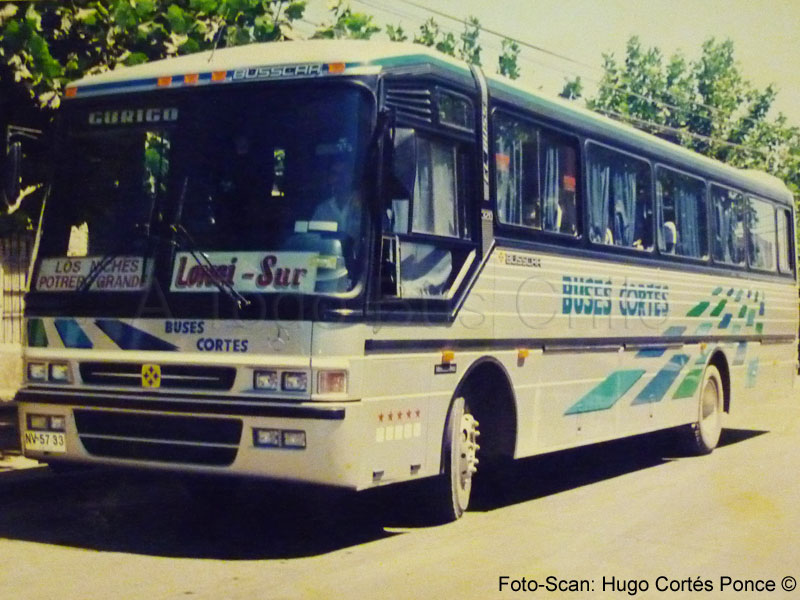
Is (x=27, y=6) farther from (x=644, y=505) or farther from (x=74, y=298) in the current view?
(x=644, y=505)

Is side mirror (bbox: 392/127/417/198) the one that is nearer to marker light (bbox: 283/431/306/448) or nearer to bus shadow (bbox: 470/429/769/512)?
marker light (bbox: 283/431/306/448)

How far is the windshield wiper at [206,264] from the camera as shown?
25.0 feet

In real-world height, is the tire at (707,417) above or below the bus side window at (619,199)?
below

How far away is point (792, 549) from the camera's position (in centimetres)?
822

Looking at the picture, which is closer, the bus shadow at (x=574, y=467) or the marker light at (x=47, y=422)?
the marker light at (x=47, y=422)

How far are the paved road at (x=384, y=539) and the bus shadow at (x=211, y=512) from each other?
0.05 ft

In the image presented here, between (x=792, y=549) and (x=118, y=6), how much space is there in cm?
703

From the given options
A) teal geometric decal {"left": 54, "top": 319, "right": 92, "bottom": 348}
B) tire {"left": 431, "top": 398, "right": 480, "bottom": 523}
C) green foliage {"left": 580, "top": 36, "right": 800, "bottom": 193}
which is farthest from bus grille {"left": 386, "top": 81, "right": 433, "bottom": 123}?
green foliage {"left": 580, "top": 36, "right": 800, "bottom": 193}

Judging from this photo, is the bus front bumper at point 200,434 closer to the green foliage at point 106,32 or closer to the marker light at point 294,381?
the marker light at point 294,381

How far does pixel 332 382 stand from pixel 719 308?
7934mm

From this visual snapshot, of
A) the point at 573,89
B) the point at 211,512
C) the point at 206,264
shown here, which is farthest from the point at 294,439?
the point at 573,89

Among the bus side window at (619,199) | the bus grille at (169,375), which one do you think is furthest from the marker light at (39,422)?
the bus side window at (619,199)

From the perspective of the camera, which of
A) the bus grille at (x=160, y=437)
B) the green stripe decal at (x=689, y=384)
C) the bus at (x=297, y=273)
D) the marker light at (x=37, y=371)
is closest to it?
the bus at (x=297, y=273)

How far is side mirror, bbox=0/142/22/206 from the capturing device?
27.7 ft
